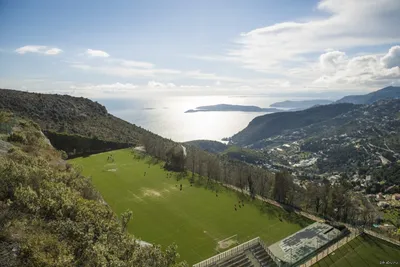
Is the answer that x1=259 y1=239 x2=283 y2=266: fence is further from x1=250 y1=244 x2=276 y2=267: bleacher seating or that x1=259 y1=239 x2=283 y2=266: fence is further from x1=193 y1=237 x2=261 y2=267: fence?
x1=193 y1=237 x2=261 y2=267: fence

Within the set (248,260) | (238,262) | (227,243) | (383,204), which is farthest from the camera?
(383,204)

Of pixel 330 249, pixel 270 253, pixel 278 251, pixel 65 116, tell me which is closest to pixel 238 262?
pixel 270 253

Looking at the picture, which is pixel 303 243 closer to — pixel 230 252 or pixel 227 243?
pixel 227 243

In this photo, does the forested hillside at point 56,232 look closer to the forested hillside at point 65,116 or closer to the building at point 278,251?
the building at point 278,251

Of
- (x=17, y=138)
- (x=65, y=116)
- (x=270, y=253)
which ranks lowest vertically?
(x=270, y=253)

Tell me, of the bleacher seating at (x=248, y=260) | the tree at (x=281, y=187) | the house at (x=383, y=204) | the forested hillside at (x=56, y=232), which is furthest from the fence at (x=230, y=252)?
the house at (x=383, y=204)

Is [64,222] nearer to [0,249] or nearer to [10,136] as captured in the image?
[0,249]

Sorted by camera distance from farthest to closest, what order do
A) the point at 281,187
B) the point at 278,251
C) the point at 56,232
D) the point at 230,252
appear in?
the point at 281,187 → the point at 278,251 → the point at 230,252 → the point at 56,232

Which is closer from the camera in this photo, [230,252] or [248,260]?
[248,260]
